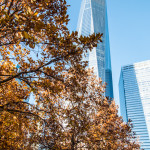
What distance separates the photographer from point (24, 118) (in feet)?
16.5

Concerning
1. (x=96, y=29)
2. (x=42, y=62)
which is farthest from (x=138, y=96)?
(x=42, y=62)

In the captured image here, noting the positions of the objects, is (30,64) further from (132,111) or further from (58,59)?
(132,111)

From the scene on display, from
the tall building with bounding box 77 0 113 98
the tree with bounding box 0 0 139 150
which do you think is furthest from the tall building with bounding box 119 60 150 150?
the tree with bounding box 0 0 139 150

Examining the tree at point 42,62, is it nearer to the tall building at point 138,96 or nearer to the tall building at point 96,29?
the tall building at point 96,29

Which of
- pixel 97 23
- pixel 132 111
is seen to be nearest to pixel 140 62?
pixel 132 111

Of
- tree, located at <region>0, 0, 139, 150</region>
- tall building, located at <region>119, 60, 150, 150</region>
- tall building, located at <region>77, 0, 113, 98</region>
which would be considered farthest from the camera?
tall building, located at <region>77, 0, 113, 98</region>

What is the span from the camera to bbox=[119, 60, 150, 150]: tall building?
136 m

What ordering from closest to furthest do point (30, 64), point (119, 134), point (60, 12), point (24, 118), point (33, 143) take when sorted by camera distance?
point (60, 12) → point (30, 64) → point (24, 118) → point (33, 143) → point (119, 134)

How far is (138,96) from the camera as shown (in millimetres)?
154000

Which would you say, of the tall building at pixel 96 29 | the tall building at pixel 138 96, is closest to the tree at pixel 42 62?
the tall building at pixel 96 29

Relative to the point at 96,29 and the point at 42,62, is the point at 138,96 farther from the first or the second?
the point at 42,62

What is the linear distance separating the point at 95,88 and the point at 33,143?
16.6 ft

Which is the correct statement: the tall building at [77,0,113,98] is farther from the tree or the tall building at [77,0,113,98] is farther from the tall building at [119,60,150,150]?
the tree

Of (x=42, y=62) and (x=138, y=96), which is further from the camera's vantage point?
(x=138, y=96)
